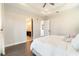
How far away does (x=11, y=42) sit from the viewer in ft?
5.31

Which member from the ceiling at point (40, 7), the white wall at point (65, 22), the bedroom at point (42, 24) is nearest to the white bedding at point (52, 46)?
the bedroom at point (42, 24)

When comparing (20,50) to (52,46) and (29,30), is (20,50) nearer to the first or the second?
(29,30)

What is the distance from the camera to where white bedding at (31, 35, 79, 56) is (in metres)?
1.51

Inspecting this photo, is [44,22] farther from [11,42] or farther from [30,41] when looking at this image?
[11,42]

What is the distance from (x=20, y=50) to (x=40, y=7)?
0.78 meters

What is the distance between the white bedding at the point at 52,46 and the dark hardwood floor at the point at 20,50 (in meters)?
0.10

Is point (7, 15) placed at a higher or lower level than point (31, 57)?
higher

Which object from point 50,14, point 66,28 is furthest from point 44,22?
point 66,28

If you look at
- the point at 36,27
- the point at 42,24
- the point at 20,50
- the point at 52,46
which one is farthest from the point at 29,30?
the point at 52,46

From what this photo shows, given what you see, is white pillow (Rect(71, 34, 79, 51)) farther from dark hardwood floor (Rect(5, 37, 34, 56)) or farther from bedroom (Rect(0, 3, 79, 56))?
dark hardwood floor (Rect(5, 37, 34, 56))

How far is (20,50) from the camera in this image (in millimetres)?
1653

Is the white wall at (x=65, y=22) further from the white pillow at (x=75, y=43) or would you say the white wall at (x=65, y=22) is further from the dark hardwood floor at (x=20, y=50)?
the dark hardwood floor at (x=20, y=50)

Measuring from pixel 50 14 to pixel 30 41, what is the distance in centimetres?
56

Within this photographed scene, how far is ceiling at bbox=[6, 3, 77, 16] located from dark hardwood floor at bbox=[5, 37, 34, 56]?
0.51 meters
